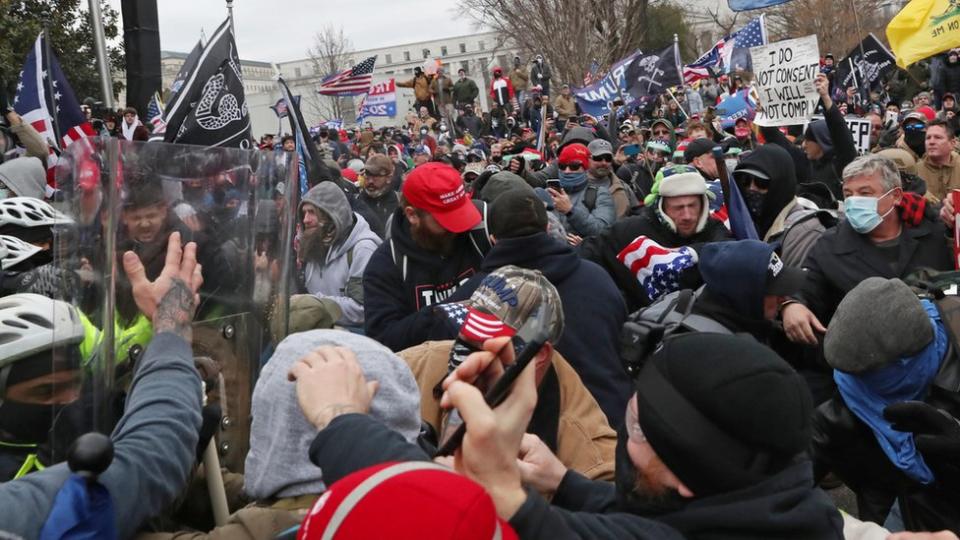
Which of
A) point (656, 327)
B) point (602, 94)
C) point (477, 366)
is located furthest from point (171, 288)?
point (602, 94)

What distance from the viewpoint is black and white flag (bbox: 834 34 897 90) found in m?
14.6

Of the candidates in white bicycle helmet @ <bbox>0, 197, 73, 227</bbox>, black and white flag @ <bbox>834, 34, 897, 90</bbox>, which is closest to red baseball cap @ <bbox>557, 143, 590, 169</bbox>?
white bicycle helmet @ <bbox>0, 197, 73, 227</bbox>

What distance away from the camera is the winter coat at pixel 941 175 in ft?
26.0

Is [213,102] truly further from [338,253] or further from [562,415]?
[562,415]

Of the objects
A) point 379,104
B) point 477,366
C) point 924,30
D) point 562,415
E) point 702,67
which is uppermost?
point 702,67

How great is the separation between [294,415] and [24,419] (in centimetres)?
81

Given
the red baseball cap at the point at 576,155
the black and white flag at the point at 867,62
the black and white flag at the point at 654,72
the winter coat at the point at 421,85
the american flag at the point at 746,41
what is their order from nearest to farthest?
the red baseball cap at the point at 576,155
the american flag at the point at 746,41
the black and white flag at the point at 867,62
the black and white flag at the point at 654,72
the winter coat at the point at 421,85

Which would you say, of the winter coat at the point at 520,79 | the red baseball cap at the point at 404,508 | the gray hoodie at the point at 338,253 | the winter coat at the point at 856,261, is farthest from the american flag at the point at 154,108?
the winter coat at the point at 520,79

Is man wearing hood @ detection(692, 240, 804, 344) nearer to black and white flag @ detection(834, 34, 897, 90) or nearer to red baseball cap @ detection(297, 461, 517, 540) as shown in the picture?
red baseball cap @ detection(297, 461, 517, 540)

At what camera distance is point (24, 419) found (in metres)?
2.42

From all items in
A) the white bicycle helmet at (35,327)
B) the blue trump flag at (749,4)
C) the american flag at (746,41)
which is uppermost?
the blue trump flag at (749,4)

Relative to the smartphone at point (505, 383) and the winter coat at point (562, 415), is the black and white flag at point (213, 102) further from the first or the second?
the smartphone at point (505, 383)

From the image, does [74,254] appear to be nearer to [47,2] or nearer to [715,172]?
[715,172]

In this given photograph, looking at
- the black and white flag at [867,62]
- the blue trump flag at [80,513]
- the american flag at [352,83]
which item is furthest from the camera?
the american flag at [352,83]
